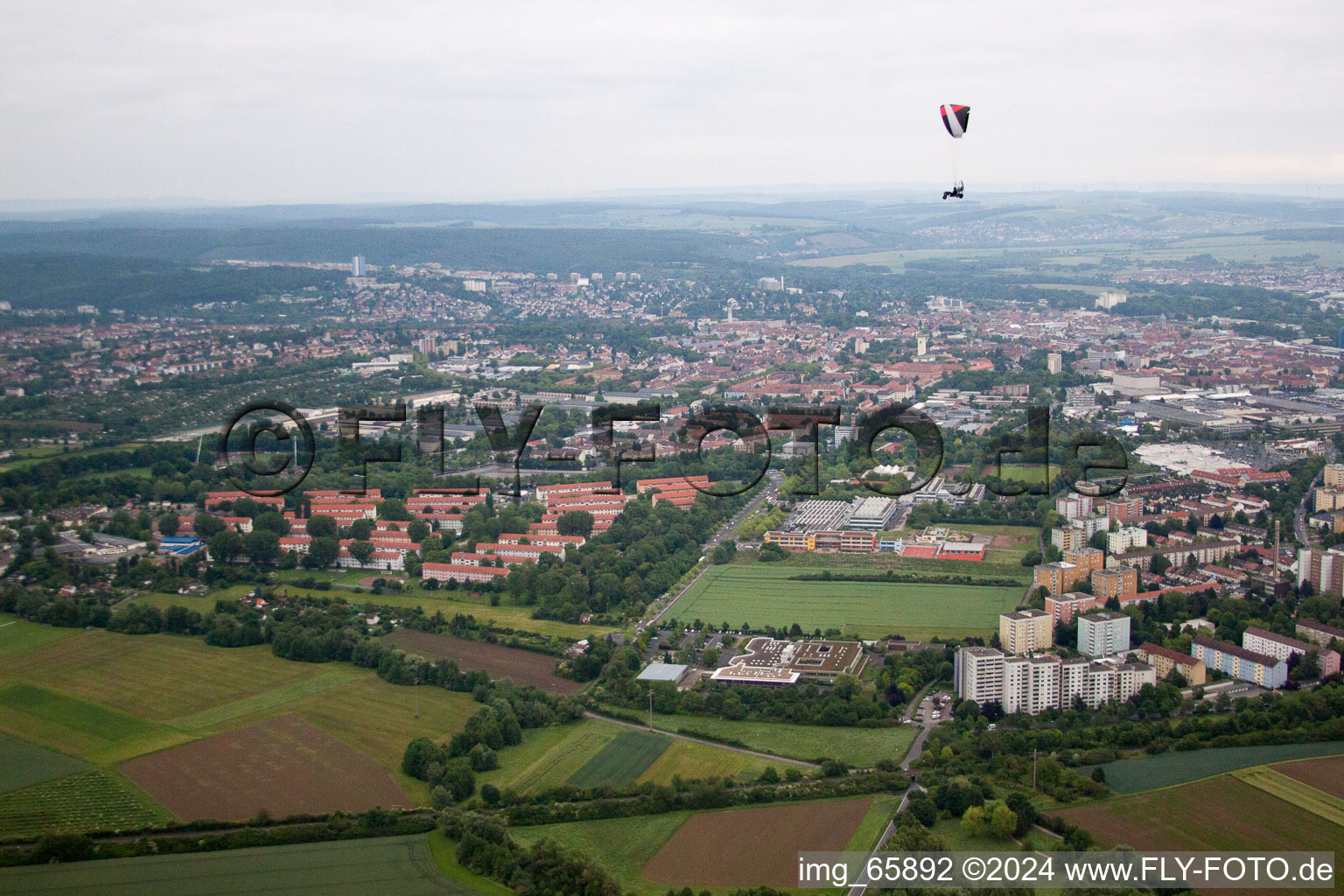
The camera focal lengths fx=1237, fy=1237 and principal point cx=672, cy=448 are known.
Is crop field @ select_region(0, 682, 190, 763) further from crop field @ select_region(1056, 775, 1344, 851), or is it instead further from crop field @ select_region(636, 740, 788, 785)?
→ crop field @ select_region(1056, 775, 1344, 851)

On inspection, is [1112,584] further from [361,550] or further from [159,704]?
[159,704]

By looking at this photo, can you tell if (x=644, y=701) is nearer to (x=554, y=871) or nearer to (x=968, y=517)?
(x=554, y=871)

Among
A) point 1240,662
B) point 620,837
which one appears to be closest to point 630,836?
point 620,837

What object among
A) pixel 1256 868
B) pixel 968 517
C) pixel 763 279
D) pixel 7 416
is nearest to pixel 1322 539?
pixel 968 517

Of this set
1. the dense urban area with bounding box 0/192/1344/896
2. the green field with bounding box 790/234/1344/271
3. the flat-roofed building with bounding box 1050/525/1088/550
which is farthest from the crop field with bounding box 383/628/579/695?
the green field with bounding box 790/234/1344/271

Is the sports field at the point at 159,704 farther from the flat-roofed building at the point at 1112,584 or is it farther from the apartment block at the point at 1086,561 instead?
the apartment block at the point at 1086,561

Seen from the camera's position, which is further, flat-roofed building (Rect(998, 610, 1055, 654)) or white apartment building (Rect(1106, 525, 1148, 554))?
white apartment building (Rect(1106, 525, 1148, 554))
